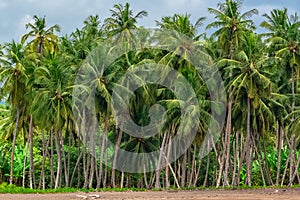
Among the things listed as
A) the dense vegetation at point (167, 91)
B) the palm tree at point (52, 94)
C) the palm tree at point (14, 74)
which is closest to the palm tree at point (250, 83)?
the dense vegetation at point (167, 91)

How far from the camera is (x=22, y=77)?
34812 millimetres

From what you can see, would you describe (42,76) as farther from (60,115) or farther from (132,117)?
(132,117)

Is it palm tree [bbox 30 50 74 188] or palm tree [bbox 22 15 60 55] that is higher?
palm tree [bbox 22 15 60 55]

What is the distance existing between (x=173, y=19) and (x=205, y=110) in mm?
6940

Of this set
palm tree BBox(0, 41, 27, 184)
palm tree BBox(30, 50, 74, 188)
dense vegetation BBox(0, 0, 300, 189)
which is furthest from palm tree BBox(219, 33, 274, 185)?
palm tree BBox(0, 41, 27, 184)

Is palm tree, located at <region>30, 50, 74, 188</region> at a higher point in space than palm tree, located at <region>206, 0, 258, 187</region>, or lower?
lower

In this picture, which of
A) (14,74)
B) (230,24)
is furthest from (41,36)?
(230,24)

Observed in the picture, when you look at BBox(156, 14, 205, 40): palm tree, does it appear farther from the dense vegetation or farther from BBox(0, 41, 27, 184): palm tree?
BBox(0, 41, 27, 184): palm tree

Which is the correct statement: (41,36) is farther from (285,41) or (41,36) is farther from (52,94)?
(285,41)

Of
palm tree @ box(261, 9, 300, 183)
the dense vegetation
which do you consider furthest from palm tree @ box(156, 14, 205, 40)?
palm tree @ box(261, 9, 300, 183)

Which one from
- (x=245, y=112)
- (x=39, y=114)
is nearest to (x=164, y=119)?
(x=245, y=112)

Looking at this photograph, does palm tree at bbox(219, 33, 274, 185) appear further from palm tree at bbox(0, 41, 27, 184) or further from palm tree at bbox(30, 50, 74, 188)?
palm tree at bbox(0, 41, 27, 184)

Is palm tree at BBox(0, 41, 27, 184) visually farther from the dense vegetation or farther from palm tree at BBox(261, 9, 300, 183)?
palm tree at BBox(261, 9, 300, 183)

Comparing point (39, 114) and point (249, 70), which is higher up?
point (249, 70)
